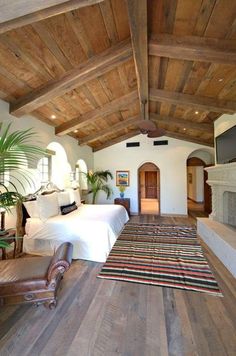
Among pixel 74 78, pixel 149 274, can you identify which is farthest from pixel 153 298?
pixel 74 78

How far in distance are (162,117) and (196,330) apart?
478cm

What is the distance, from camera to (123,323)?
1.71 meters

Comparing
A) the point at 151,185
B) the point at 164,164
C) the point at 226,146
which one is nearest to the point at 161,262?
the point at 226,146

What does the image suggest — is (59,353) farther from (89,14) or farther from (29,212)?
(89,14)

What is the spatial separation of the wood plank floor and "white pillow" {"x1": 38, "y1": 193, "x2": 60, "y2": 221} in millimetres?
1397

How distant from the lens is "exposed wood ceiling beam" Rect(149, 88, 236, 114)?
340 cm

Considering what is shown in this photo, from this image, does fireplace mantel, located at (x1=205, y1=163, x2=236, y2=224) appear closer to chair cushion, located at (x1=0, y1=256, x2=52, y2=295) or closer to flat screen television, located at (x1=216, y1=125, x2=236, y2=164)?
flat screen television, located at (x1=216, y1=125, x2=236, y2=164)

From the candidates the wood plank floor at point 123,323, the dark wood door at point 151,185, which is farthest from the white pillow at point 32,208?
the dark wood door at point 151,185

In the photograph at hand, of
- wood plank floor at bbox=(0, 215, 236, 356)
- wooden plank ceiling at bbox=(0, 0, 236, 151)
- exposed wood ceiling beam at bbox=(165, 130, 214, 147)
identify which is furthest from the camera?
exposed wood ceiling beam at bbox=(165, 130, 214, 147)

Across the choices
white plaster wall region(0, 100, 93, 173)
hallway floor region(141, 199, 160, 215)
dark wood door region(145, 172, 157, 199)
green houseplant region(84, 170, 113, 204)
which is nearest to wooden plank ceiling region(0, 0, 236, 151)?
white plaster wall region(0, 100, 93, 173)

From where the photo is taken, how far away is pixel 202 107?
3.58 metres

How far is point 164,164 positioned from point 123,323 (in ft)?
18.2

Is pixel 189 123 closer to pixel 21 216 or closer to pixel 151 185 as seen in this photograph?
pixel 21 216

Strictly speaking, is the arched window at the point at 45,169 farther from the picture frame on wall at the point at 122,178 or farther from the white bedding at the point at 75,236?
the picture frame on wall at the point at 122,178
